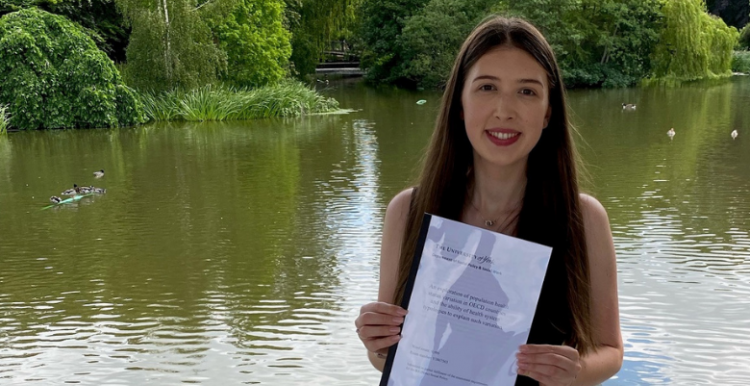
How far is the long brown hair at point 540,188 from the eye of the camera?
127 cm

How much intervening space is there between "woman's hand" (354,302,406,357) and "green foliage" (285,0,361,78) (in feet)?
84.4

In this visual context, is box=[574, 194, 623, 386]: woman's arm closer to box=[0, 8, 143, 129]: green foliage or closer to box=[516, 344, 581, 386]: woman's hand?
box=[516, 344, 581, 386]: woman's hand

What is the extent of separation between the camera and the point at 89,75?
15.5m

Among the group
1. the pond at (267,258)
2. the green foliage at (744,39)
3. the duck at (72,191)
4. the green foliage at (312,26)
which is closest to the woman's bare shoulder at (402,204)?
the pond at (267,258)

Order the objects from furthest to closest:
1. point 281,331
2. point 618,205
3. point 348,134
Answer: point 348,134
point 618,205
point 281,331

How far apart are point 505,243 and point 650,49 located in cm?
2711

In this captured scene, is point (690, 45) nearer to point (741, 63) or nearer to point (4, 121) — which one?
point (741, 63)

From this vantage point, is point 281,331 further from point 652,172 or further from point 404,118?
point 404,118

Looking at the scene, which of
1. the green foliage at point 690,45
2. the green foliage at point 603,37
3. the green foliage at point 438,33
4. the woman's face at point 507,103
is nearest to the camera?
the woman's face at point 507,103

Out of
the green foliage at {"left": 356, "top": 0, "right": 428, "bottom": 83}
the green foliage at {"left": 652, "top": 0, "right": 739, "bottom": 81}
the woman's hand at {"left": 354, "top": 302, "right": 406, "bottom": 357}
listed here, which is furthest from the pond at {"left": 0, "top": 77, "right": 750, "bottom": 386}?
the green foliage at {"left": 356, "top": 0, "right": 428, "bottom": 83}

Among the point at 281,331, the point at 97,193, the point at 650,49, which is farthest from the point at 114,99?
the point at 650,49

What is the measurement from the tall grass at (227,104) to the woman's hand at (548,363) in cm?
1533

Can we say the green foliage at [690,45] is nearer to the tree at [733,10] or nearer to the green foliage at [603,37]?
the green foliage at [603,37]

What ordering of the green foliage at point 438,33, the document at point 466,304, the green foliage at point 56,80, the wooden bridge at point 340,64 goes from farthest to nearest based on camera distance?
the wooden bridge at point 340,64
the green foliage at point 438,33
the green foliage at point 56,80
the document at point 466,304
